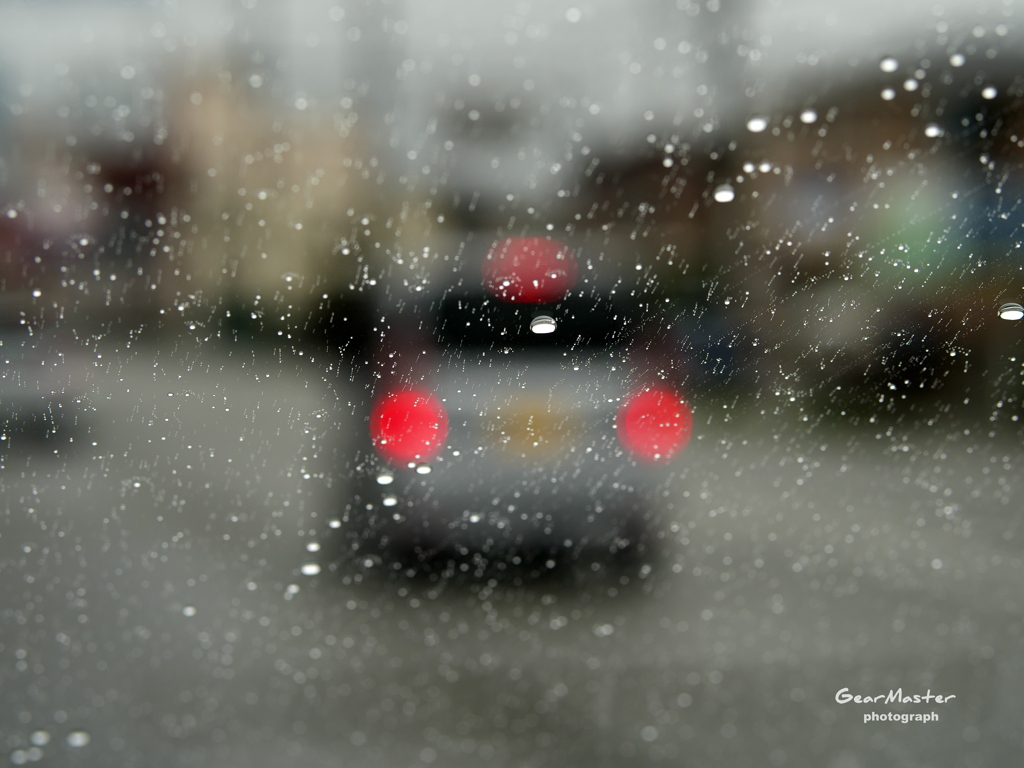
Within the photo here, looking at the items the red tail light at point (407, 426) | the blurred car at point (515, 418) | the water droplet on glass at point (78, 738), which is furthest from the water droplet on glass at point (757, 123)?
the water droplet on glass at point (78, 738)

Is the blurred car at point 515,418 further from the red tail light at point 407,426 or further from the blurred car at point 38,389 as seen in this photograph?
the blurred car at point 38,389

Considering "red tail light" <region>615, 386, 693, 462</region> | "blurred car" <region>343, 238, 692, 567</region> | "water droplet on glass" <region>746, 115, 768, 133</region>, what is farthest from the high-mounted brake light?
"water droplet on glass" <region>746, 115, 768, 133</region>

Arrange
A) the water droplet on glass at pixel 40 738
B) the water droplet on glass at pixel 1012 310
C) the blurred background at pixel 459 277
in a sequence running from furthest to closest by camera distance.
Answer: the water droplet on glass at pixel 1012 310, the blurred background at pixel 459 277, the water droplet on glass at pixel 40 738

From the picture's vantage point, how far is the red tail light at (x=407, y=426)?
1336 millimetres

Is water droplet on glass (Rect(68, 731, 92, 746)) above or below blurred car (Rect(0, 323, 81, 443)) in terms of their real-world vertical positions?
below

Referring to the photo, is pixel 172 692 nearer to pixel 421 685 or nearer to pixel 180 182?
pixel 421 685

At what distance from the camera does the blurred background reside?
1.17m

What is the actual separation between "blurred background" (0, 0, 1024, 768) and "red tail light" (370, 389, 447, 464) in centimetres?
4

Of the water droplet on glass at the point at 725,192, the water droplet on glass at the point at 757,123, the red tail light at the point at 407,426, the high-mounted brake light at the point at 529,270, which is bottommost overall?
the red tail light at the point at 407,426

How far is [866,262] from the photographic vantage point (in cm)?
129

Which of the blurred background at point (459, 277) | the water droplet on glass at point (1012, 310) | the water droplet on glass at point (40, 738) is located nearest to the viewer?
the water droplet on glass at point (40, 738)

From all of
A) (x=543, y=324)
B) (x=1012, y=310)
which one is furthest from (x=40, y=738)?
(x=1012, y=310)

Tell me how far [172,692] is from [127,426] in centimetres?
43

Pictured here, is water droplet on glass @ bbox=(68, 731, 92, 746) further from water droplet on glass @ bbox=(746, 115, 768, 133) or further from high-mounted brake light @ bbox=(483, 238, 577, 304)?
water droplet on glass @ bbox=(746, 115, 768, 133)
